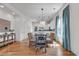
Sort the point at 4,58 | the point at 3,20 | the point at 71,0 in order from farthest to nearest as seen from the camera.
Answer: the point at 3,20 < the point at 71,0 < the point at 4,58

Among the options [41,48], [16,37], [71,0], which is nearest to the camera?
[71,0]

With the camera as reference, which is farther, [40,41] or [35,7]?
[35,7]

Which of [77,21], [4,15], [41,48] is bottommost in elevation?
[41,48]

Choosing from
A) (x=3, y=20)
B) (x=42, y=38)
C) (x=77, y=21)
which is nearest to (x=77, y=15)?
(x=77, y=21)

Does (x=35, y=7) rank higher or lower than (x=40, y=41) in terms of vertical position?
higher

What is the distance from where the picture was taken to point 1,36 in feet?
23.4

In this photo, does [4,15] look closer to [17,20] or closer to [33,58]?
[17,20]

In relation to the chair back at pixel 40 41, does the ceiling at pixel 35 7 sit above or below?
above

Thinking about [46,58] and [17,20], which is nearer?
[46,58]

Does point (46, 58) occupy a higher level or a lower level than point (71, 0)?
lower

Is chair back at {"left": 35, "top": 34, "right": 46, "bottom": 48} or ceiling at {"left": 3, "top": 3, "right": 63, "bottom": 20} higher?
ceiling at {"left": 3, "top": 3, "right": 63, "bottom": 20}

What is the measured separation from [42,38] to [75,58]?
4.69 m

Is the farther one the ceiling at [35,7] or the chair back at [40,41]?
the ceiling at [35,7]

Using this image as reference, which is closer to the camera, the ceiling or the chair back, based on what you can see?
the chair back
